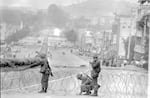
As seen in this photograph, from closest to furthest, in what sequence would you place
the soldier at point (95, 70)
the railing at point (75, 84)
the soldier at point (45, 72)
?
the soldier at point (95, 70) → the soldier at point (45, 72) → the railing at point (75, 84)

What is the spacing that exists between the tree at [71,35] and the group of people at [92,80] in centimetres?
74

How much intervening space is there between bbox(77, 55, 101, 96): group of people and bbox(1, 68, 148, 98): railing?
22 cm

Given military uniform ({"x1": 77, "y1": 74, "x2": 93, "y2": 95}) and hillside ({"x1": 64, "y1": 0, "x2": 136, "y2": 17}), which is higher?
hillside ({"x1": 64, "y1": 0, "x2": 136, "y2": 17})

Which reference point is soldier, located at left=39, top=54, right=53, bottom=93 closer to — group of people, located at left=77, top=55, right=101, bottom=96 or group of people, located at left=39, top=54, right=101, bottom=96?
group of people, located at left=39, top=54, right=101, bottom=96

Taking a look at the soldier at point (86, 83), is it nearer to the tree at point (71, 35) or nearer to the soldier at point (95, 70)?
the soldier at point (95, 70)

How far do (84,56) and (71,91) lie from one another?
55cm

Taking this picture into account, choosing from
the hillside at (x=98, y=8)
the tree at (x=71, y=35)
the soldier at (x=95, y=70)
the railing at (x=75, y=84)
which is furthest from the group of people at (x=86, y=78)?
the hillside at (x=98, y=8)

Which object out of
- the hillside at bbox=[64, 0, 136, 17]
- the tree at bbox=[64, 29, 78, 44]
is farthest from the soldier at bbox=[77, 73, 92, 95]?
the hillside at bbox=[64, 0, 136, 17]

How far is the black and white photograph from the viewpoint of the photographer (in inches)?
189

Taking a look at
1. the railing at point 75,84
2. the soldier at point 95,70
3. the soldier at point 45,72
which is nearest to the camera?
the soldier at point 95,70

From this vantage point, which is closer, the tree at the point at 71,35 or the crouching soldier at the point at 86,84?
the crouching soldier at the point at 86,84

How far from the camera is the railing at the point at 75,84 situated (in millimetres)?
4750

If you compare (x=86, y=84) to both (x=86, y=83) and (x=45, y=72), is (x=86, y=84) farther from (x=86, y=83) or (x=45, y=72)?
(x=45, y=72)

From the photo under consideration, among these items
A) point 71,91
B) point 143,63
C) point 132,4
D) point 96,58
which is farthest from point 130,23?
point 71,91
